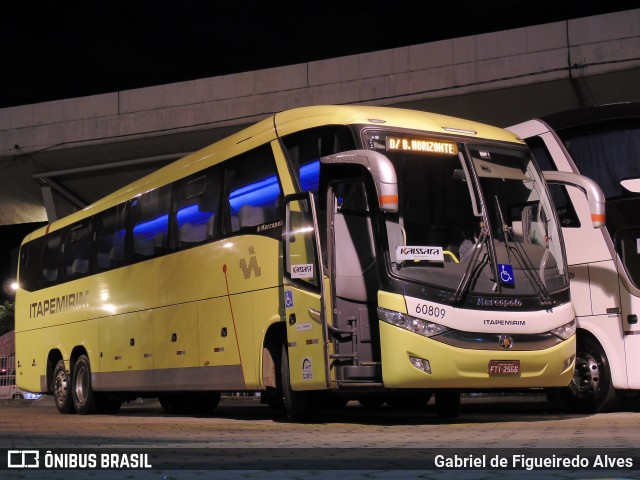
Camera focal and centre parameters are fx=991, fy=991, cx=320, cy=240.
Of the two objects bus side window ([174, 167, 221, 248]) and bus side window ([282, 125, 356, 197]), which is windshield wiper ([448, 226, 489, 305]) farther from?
bus side window ([174, 167, 221, 248])

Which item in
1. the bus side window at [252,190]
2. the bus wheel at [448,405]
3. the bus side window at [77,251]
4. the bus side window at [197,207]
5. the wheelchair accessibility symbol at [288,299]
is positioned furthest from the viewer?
the bus side window at [77,251]

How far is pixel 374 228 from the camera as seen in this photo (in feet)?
35.1

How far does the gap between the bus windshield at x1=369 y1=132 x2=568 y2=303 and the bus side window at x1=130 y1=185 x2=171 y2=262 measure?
5139 millimetres

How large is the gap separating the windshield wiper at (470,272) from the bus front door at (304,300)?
1.41m

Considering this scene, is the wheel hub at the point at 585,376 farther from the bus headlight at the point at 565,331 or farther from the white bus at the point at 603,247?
the bus headlight at the point at 565,331

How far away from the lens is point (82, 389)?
18094mm

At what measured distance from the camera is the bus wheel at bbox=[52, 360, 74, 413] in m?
18.6

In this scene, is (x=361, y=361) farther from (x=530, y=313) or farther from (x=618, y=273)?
(x=618, y=273)

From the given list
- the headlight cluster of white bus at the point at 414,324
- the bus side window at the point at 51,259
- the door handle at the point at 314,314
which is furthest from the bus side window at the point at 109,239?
the headlight cluster of white bus at the point at 414,324

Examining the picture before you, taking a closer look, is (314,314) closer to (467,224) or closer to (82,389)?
(467,224)

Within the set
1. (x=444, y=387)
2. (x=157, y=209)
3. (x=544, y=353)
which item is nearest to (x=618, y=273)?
(x=544, y=353)

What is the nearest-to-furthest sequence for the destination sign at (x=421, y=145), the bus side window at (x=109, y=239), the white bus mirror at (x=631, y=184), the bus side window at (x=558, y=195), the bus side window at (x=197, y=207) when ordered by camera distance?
the destination sign at (x=421, y=145) < the white bus mirror at (x=631, y=184) < the bus side window at (x=197, y=207) < the bus side window at (x=558, y=195) < the bus side window at (x=109, y=239)

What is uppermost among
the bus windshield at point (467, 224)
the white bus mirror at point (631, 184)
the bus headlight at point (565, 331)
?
the white bus mirror at point (631, 184)

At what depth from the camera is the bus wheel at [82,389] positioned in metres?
17.7
